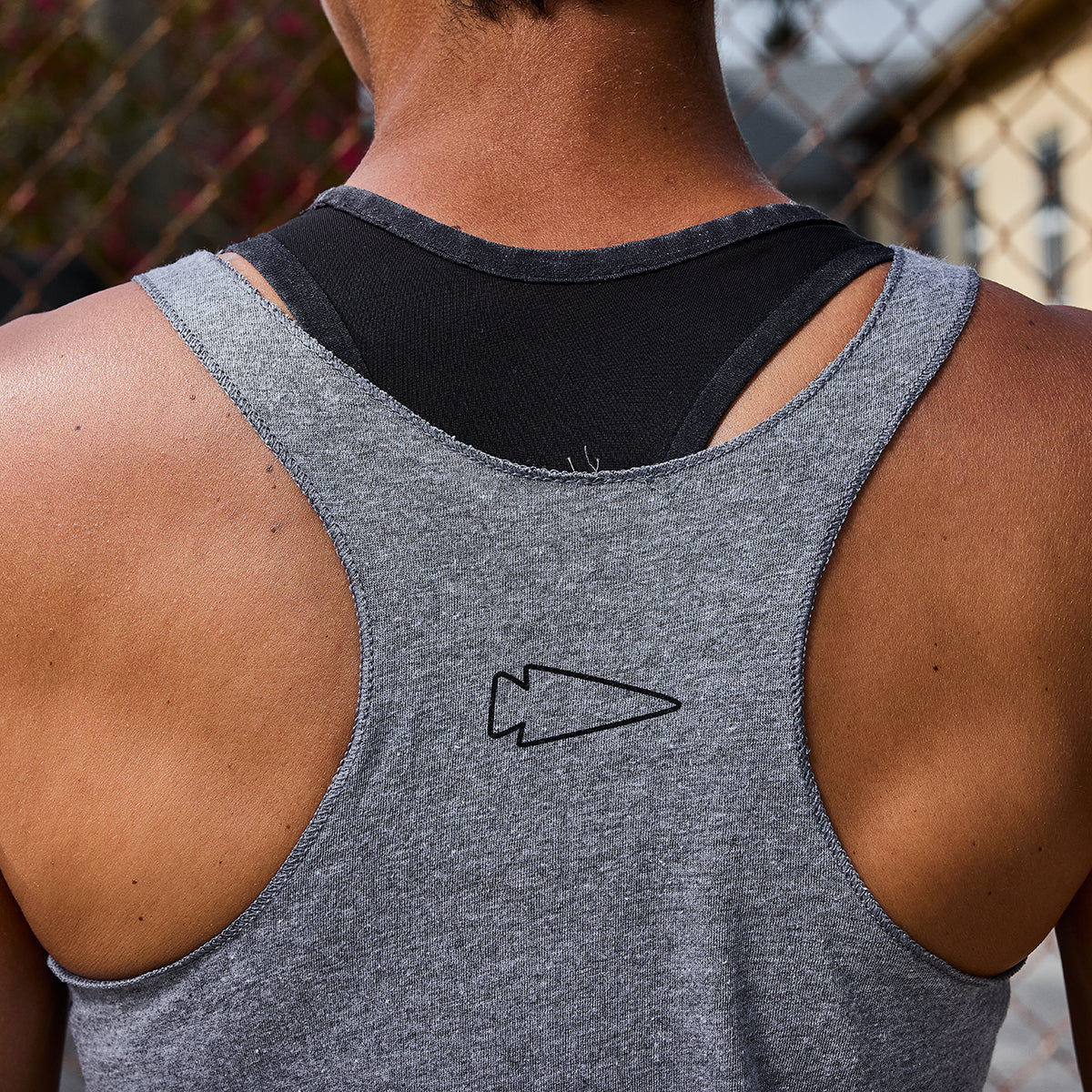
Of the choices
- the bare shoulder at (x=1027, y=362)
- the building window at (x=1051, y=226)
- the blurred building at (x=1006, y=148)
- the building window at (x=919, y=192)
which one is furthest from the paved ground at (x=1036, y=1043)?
the building window at (x=919, y=192)

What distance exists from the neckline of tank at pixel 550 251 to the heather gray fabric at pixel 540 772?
12 centimetres

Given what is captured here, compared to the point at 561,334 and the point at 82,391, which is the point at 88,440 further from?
the point at 561,334

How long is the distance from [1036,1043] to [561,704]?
9.47ft

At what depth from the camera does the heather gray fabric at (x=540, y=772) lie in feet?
2.40

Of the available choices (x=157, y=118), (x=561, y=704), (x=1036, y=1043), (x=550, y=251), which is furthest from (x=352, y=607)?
(x=1036, y=1043)

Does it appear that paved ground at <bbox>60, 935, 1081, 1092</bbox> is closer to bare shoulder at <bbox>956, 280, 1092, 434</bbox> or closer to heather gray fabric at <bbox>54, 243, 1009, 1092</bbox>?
heather gray fabric at <bbox>54, 243, 1009, 1092</bbox>

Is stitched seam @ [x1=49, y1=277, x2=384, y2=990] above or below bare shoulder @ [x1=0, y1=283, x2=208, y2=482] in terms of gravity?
below

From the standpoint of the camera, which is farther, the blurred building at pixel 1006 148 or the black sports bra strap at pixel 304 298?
the blurred building at pixel 1006 148

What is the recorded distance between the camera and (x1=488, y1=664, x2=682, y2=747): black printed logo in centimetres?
73

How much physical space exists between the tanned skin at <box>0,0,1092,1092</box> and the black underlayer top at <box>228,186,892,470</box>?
2 cm

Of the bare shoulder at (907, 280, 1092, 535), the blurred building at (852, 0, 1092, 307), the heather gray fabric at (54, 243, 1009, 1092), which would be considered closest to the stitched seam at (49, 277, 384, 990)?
the heather gray fabric at (54, 243, 1009, 1092)

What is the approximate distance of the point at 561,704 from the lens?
0.74 metres

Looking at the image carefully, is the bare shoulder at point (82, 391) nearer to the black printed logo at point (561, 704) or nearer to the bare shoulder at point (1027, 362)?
the black printed logo at point (561, 704)

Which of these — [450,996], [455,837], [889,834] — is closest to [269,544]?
[455,837]
